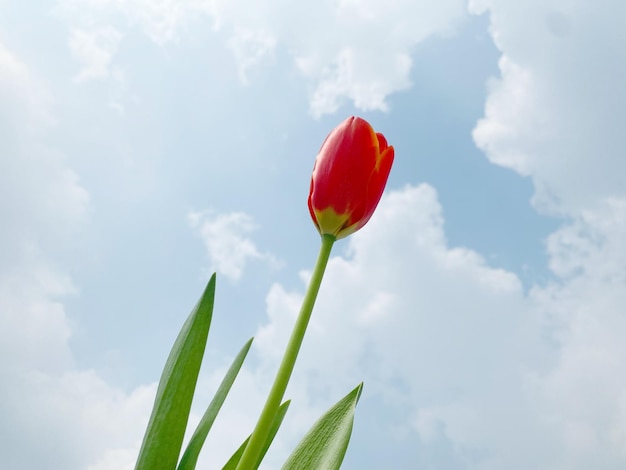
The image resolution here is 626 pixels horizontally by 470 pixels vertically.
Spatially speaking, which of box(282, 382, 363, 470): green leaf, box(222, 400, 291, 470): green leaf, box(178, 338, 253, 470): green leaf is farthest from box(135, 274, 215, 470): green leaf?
box(282, 382, 363, 470): green leaf

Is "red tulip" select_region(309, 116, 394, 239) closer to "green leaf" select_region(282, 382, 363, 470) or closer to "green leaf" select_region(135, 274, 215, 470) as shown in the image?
"green leaf" select_region(135, 274, 215, 470)

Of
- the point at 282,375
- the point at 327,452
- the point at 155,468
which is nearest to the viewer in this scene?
the point at 282,375

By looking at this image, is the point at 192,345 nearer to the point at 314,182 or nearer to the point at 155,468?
the point at 155,468

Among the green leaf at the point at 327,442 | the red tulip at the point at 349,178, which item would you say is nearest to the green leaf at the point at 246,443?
the green leaf at the point at 327,442

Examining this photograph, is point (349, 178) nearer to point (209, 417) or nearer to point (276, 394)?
point (276, 394)

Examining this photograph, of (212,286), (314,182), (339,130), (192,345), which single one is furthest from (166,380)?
(339,130)
